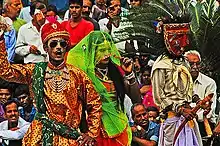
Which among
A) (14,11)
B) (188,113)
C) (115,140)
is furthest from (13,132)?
(14,11)

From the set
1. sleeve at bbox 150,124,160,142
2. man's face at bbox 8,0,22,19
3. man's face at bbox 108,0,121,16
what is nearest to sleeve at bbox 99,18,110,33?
man's face at bbox 108,0,121,16

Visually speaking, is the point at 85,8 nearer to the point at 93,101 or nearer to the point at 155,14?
the point at 155,14

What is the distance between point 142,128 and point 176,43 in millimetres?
1402

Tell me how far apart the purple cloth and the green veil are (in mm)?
471

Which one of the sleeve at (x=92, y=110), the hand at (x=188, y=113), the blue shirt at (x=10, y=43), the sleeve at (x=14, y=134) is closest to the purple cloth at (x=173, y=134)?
the hand at (x=188, y=113)

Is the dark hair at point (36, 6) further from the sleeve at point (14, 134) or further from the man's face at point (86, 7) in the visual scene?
the sleeve at point (14, 134)

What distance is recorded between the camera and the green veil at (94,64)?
934 centimetres

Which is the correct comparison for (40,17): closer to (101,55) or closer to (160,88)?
(101,55)

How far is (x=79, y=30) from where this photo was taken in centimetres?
1104

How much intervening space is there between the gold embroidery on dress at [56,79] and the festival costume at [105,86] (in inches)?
40.6

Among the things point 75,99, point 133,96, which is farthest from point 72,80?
point 133,96

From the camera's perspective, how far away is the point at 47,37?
27.6ft

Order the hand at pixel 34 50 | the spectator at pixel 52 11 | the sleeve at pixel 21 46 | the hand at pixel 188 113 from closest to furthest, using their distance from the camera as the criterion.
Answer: the hand at pixel 188 113 → the hand at pixel 34 50 → the sleeve at pixel 21 46 → the spectator at pixel 52 11

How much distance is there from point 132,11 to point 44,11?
48.3 inches
